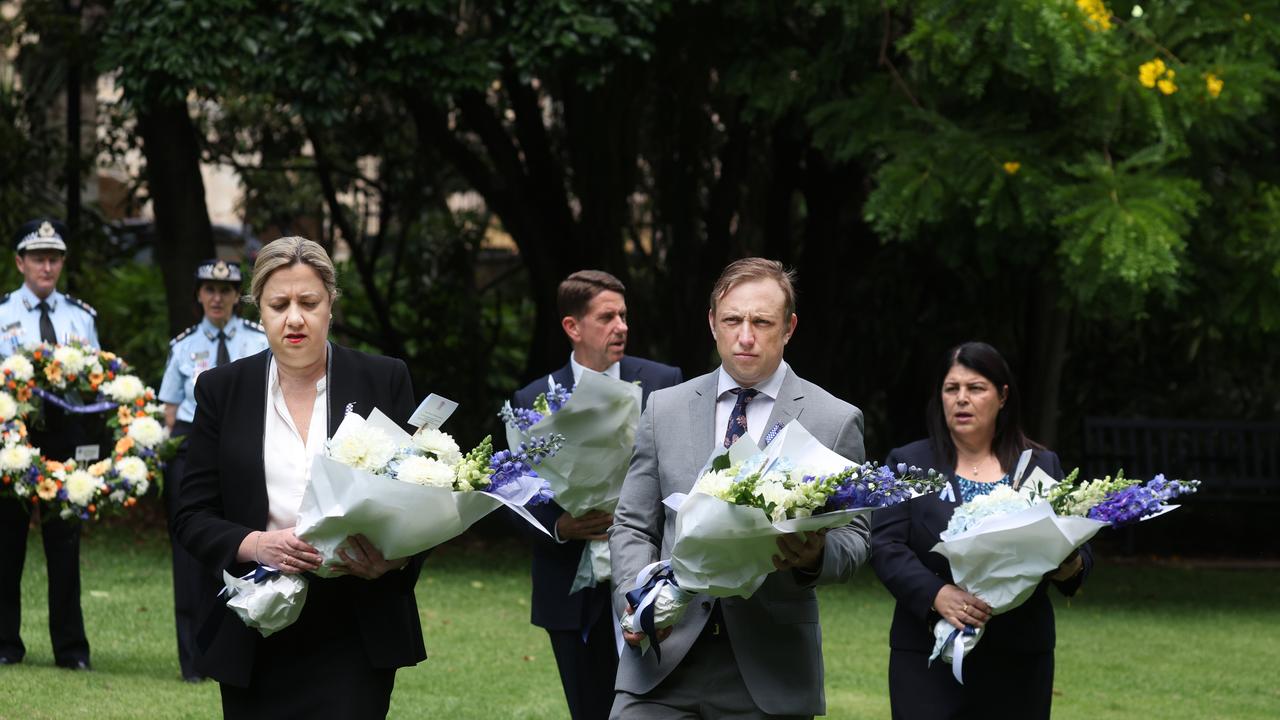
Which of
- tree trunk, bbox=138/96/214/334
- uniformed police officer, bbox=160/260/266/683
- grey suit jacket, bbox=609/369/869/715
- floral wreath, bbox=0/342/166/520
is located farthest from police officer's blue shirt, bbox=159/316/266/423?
tree trunk, bbox=138/96/214/334

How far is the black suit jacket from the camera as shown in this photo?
5.72 meters

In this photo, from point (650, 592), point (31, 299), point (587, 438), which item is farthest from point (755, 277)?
point (31, 299)

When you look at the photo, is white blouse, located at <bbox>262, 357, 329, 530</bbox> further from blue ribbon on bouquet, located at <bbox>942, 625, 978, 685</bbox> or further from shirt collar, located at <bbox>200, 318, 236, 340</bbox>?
shirt collar, located at <bbox>200, 318, 236, 340</bbox>

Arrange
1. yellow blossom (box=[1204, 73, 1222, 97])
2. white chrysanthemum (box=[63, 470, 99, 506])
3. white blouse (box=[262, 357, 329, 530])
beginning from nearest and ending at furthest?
white blouse (box=[262, 357, 329, 530])
white chrysanthemum (box=[63, 470, 99, 506])
yellow blossom (box=[1204, 73, 1222, 97])

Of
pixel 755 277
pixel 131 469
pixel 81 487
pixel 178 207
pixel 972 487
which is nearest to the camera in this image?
pixel 755 277

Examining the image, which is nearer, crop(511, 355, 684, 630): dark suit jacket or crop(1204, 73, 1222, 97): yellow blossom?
crop(511, 355, 684, 630): dark suit jacket

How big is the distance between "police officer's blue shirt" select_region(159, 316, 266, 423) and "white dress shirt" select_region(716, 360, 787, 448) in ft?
17.5

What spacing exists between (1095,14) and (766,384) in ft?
24.6

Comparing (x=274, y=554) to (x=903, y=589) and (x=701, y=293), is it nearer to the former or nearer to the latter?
(x=903, y=589)

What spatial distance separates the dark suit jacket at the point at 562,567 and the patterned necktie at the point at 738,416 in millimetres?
1556

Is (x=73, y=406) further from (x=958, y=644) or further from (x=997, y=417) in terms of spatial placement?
(x=958, y=644)

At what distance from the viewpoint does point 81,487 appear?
8594mm

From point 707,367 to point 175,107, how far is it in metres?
6.00

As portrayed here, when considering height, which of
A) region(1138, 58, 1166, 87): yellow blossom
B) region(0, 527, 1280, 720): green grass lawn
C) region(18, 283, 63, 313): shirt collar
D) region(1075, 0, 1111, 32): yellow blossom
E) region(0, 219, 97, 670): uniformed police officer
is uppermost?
region(1075, 0, 1111, 32): yellow blossom
